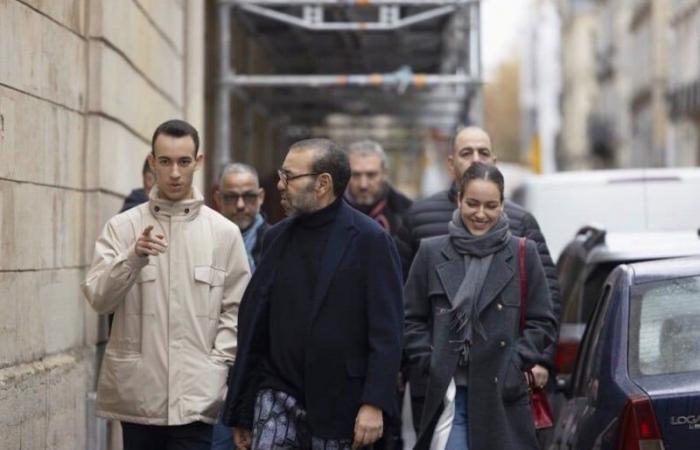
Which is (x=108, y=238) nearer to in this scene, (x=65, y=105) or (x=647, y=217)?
(x=65, y=105)

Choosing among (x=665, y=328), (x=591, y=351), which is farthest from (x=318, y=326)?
(x=591, y=351)

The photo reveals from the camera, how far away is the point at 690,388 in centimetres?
608

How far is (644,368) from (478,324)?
0.76 metres

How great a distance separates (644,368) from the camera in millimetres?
6488

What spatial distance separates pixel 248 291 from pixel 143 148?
4978 millimetres

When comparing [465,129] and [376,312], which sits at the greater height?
[465,129]

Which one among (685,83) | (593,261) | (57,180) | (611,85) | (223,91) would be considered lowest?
(593,261)

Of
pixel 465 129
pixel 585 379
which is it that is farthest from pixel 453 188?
pixel 585 379

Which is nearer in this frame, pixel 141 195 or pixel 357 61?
pixel 141 195

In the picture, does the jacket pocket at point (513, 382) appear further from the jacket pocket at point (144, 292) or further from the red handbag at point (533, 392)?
the jacket pocket at point (144, 292)

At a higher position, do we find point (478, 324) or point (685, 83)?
point (685, 83)

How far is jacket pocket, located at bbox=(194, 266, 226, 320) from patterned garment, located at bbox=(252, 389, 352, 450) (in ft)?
2.02

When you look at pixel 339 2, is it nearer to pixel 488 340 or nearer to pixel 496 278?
pixel 496 278

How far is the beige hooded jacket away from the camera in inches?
263
